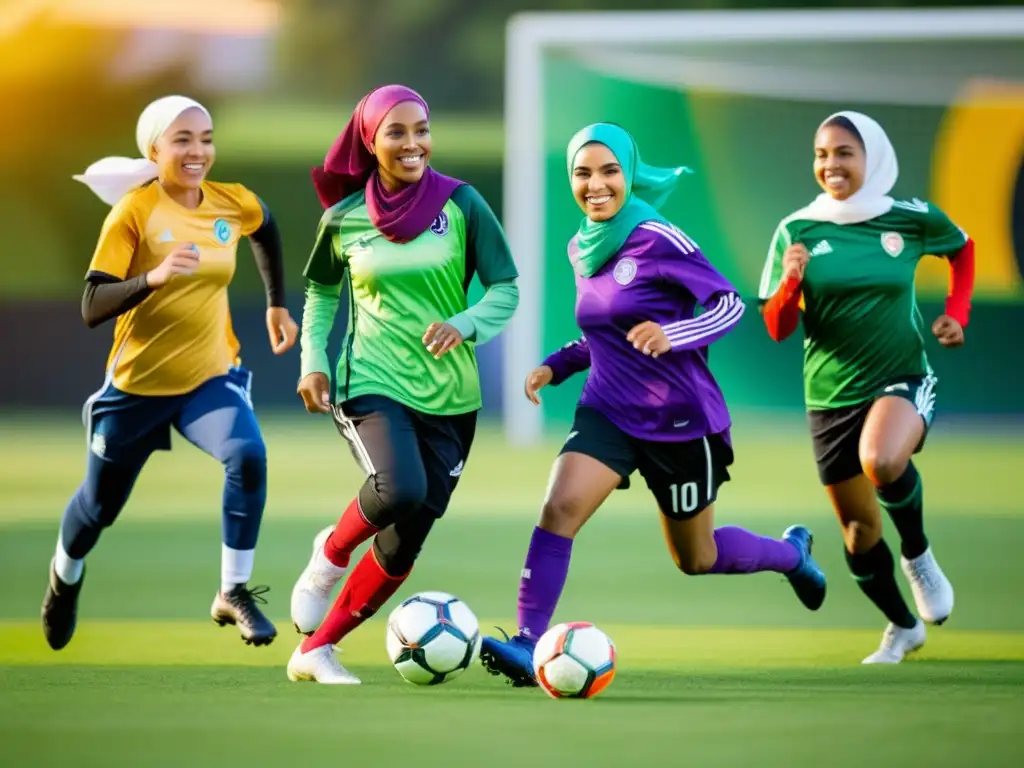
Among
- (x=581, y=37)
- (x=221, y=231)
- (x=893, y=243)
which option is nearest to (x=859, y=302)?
(x=893, y=243)

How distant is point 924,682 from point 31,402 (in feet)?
54.4

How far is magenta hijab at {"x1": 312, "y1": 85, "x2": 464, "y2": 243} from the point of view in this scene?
654 cm

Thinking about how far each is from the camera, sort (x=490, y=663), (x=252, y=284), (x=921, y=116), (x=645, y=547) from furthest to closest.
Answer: (x=252, y=284) → (x=921, y=116) → (x=645, y=547) → (x=490, y=663)

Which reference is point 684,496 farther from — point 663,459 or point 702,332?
point 702,332

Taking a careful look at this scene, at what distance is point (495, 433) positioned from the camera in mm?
18984

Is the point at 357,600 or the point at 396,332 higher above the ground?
the point at 396,332

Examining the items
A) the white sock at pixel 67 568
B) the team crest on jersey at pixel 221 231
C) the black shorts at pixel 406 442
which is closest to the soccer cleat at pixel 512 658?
the black shorts at pixel 406 442

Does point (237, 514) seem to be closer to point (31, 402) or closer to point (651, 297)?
point (651, 297)

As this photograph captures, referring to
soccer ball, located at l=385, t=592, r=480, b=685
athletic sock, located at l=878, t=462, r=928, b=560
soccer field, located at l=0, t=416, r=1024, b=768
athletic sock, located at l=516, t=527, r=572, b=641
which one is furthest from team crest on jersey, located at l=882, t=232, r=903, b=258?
soccer ball, located at l=385, t=592, r=480, b=685

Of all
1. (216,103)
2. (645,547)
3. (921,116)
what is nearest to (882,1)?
(216,103)

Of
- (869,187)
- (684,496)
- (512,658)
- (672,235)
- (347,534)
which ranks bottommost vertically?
(512,658)

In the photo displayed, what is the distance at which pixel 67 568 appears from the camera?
7.39 m

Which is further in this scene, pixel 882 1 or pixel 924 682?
pixel 882 1

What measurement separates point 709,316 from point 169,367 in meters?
2.03
